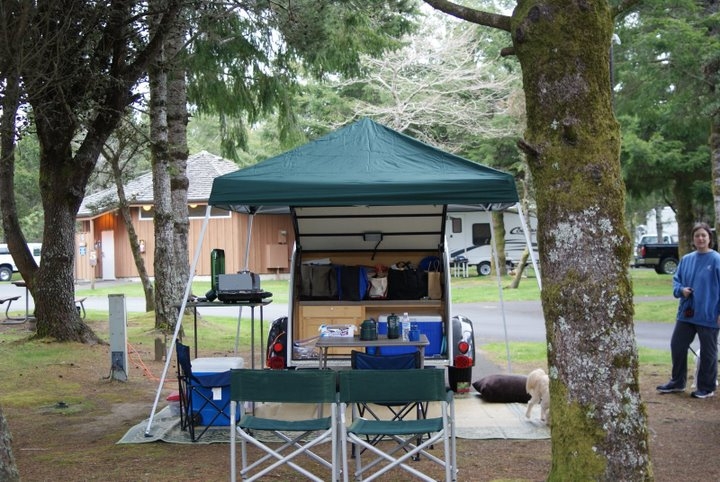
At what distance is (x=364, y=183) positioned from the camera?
6.49 m

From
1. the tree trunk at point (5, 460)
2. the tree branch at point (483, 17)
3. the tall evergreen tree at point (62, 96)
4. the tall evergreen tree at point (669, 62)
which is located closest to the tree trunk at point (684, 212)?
the tall evergreen tree at point (669, 62)

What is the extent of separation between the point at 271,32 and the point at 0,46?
6.04m

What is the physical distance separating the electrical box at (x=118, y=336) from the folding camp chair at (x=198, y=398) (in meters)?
2.56

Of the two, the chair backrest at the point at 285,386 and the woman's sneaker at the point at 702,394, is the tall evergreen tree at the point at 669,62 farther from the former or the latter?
the chair backrest at the point at 285,386

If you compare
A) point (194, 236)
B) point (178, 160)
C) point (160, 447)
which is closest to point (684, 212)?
point (178, 160)

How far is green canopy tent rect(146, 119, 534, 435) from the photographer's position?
21.3ft

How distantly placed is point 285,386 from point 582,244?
1.97m

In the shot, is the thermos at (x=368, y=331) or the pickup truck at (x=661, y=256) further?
the pickup truck at (x=661, y=256)

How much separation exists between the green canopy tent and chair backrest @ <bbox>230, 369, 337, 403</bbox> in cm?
166

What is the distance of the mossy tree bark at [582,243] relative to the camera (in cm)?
412

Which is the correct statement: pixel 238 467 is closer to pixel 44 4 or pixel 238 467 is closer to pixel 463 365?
pixel 463 365

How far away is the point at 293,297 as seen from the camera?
8.34 m

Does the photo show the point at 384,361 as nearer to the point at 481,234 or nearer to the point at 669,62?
the point at 669,62

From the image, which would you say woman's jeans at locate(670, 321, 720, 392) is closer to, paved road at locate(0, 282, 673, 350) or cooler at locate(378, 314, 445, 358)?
paved road at locate(0, 282, 673, 350)
